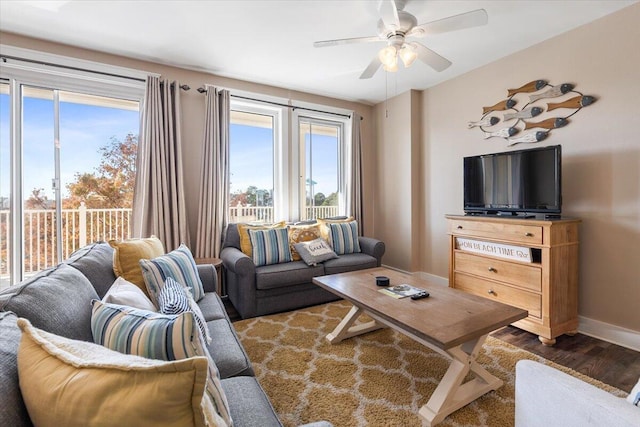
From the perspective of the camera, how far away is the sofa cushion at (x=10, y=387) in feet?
1.93

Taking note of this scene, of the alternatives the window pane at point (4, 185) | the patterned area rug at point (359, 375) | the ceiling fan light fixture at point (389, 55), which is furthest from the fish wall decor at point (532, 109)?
the window pane at point (4, 185)

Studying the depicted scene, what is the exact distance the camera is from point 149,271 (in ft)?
5.73

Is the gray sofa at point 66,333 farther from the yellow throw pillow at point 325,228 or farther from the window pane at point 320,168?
the window pane at point 320,168

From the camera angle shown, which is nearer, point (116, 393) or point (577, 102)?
point (116, 393)

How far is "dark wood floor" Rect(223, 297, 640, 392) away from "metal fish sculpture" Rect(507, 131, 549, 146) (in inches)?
69.6

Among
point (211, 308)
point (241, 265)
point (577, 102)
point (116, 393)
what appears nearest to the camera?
point (116, 393)

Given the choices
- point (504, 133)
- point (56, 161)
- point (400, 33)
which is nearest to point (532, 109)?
point (504, 133)

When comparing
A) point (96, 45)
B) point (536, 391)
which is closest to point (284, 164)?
point (96, 45)

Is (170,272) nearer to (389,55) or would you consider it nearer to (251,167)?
(389,55)

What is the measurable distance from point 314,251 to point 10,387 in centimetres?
279

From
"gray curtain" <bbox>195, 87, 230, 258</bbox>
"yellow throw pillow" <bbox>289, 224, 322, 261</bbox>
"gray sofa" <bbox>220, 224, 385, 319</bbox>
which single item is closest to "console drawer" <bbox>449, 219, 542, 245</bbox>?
"gray sofa" <bbox>220, 224, 385, 319</bbox>

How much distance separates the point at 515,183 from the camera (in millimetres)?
2818

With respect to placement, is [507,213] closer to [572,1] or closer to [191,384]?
[572,1]

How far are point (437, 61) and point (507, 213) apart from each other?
1.57 m
